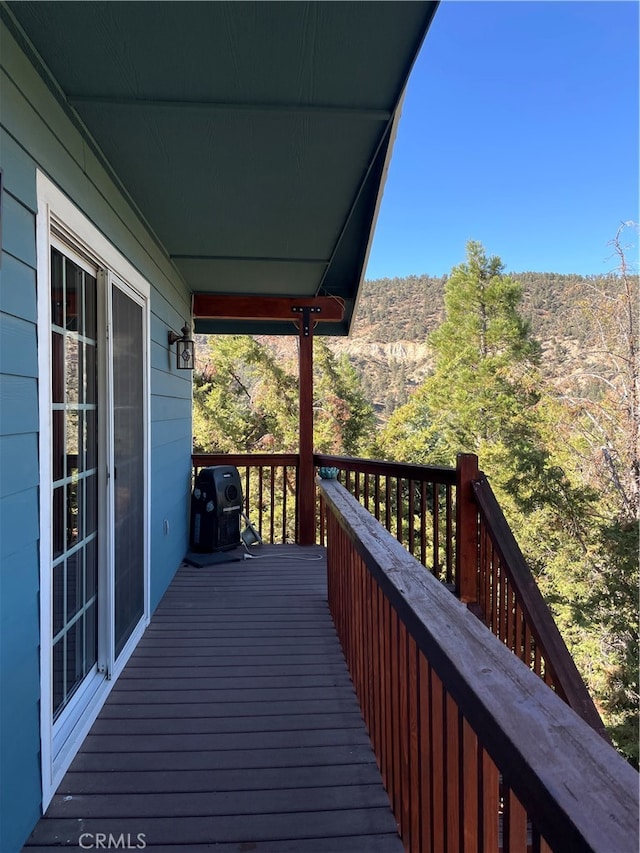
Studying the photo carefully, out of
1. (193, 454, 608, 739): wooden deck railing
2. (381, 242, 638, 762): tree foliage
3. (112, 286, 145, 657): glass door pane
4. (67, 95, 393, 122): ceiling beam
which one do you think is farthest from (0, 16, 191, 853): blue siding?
(381, 242, 638, 762): tree foliage

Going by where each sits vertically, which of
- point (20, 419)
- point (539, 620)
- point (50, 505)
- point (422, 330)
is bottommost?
point (539, 620)

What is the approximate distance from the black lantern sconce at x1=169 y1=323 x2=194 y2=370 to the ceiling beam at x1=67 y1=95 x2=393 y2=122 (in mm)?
2161

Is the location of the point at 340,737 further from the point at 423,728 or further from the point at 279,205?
the point at 279,205

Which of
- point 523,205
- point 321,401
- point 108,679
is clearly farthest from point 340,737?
point 523,205

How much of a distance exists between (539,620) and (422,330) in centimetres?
4132

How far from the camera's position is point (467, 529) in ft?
9.20

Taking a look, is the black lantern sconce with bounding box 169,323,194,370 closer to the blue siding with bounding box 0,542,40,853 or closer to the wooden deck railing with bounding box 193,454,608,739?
the wooden deck railing with bounding box 193,454,608,739

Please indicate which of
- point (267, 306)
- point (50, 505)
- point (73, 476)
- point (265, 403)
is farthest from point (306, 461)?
point (265, 403)

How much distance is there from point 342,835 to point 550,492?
12.6m

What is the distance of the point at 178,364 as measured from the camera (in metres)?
4.04

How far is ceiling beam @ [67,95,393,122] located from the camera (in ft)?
5.81

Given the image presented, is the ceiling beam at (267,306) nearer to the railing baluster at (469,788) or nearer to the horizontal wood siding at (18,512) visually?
the horizontal wood siding at (18,512)

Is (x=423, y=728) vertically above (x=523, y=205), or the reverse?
(x=523, y=205)

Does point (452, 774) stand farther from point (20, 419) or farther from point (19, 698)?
point (20, 419)
